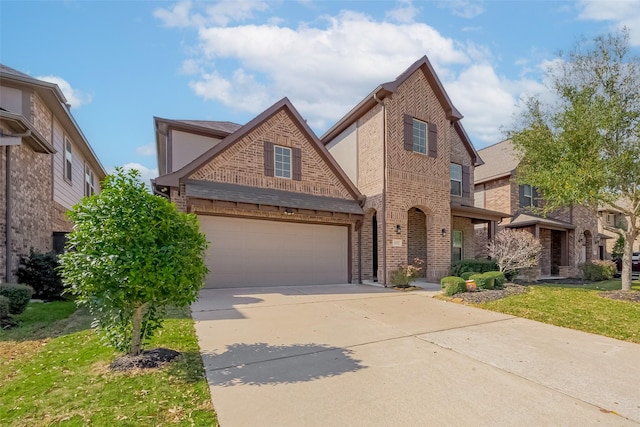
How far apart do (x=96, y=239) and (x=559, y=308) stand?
10259 mm

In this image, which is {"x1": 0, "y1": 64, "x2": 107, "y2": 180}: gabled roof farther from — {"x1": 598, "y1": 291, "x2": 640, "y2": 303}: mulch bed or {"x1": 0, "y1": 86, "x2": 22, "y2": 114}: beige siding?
{"x1": 598, "y1": 291, "x2": 640, "y2": 303}: mulch bed

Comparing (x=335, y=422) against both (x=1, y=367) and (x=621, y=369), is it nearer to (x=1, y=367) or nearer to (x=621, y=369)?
(x=621, y=369)

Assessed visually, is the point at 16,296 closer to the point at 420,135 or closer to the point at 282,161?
the point at 282,161

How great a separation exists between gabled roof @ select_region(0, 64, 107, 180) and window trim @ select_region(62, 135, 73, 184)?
36 centimetres

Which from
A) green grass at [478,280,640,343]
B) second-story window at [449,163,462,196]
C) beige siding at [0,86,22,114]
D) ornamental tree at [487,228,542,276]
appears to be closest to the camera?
green grass at [478,280,640,343]

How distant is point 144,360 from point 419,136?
509 inches

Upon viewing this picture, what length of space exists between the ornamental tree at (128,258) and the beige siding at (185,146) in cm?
946

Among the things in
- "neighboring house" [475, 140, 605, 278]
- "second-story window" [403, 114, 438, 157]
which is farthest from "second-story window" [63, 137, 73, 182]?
"neighboring house" [475, 140, 605, 278]

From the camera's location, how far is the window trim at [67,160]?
46.4 ft

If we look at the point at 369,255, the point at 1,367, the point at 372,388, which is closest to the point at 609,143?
the point at 369,255

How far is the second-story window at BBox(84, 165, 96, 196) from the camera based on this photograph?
1772 cm

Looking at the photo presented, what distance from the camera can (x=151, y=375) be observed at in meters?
4.18

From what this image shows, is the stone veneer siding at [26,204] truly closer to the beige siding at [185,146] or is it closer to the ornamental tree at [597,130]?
the beige siding at [185,146]

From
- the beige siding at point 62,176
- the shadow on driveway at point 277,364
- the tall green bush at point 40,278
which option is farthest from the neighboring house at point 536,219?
the beige siding at point 62,176
